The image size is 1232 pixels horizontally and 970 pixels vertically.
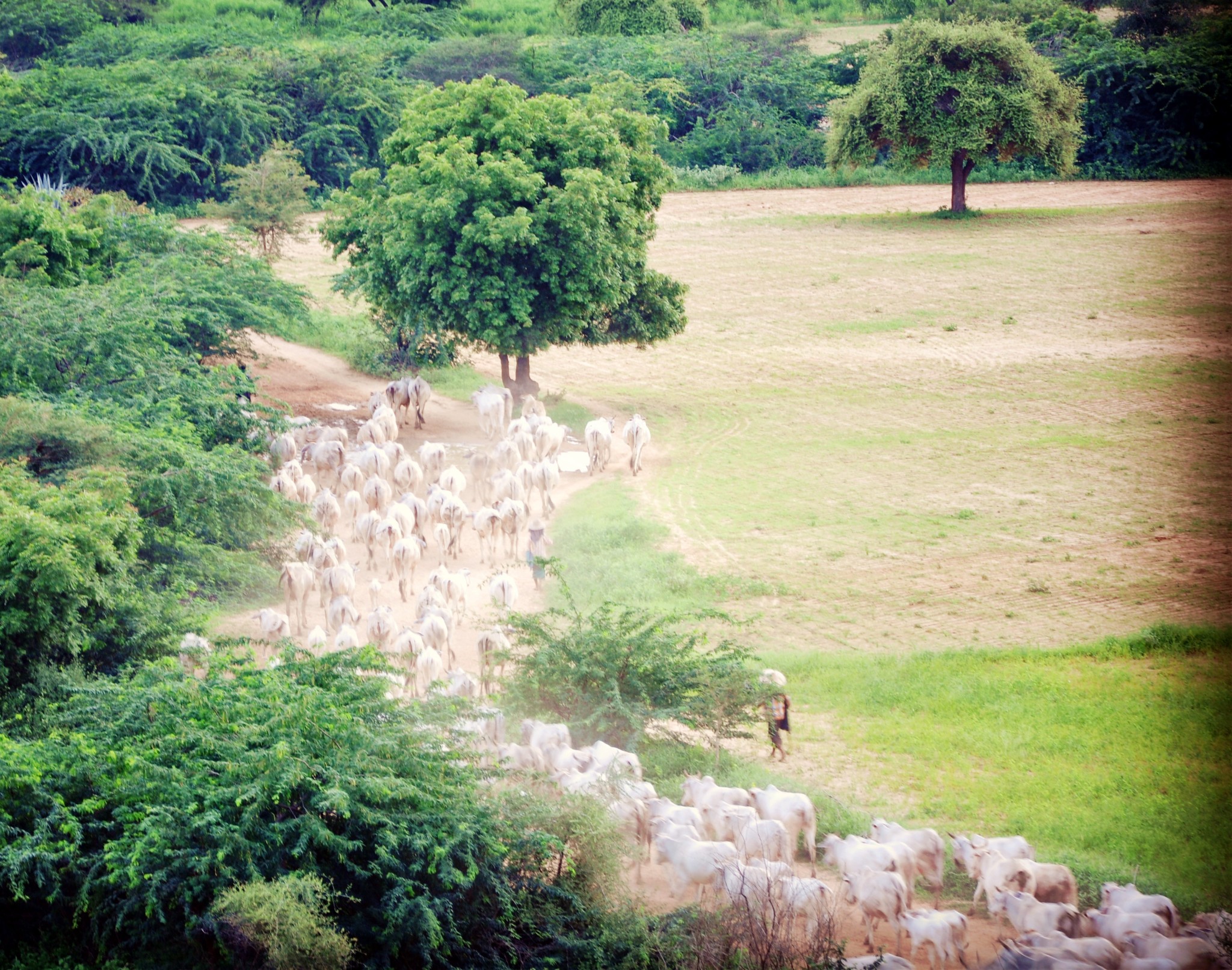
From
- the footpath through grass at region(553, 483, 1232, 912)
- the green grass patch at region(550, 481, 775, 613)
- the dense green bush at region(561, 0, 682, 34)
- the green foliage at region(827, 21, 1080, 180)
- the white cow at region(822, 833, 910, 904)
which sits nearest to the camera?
the white cow at region(822, 833, 910, 904)

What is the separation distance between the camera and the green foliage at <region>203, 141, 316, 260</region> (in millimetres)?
33469

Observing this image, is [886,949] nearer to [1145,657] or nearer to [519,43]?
[1145,657]

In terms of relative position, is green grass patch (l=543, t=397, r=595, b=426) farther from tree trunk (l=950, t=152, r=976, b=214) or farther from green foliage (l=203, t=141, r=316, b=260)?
tree trunk (l=950, t=152, r=976, b=214)

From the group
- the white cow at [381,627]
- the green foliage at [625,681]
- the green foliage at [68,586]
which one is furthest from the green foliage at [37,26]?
the green foliage at [625,681]

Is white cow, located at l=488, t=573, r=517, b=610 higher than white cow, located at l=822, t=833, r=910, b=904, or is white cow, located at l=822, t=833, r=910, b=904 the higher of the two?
white cow, located at l=488, t=573, r=517, b=610

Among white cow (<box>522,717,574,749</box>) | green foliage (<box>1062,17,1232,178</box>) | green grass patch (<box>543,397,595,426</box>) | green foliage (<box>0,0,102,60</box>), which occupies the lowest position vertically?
white cow (<box>522,717,574,749</box>)

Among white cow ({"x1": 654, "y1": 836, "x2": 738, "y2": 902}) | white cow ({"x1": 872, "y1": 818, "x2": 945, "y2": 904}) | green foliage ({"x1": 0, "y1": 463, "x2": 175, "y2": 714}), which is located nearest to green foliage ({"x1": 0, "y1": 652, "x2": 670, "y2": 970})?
white cow ({"x1": 654, "y1": 836, "x2": 738, "y2": 902})

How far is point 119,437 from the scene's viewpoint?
14.6m

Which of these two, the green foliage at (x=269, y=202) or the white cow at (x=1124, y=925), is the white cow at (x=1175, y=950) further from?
the green foliage at (x=269, y=202)

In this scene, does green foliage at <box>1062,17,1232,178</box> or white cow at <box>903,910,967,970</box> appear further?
green foliage at <box>1062,17,1232,178</box>

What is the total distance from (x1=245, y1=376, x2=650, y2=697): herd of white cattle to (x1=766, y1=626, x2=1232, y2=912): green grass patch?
375 centimetres

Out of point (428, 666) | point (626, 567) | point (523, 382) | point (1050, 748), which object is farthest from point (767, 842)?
point (523, 382)

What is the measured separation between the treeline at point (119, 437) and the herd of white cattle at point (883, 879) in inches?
167

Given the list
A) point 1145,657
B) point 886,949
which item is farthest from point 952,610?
point 886,949
